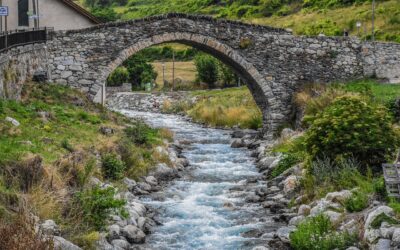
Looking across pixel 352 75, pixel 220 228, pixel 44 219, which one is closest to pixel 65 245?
pixel 44 219

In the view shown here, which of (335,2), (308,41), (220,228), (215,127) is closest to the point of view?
(220,228)

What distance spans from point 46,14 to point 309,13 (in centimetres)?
3853

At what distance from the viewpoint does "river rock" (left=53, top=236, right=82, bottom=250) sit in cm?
1070

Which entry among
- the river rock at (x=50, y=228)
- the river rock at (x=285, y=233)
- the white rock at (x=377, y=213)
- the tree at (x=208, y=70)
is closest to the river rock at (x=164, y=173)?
the river rock at (x=285, y=233)

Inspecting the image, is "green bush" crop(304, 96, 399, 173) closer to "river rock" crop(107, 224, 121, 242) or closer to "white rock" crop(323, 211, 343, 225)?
"white rock" crop(323, 211, 343, 225)

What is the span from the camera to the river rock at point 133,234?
1378cm

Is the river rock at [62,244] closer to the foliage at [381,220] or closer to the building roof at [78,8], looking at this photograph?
the foliage at [381,220]

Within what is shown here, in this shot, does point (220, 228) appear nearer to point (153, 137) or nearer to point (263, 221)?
point (263, 221)

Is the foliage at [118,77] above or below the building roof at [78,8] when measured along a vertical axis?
below

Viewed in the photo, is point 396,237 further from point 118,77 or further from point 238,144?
A: point 118,77

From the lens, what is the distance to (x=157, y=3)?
107 m

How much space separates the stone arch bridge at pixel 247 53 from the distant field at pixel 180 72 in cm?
3135

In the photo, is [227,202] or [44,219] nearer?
[44,219]

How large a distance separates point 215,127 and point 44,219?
25528 mm
